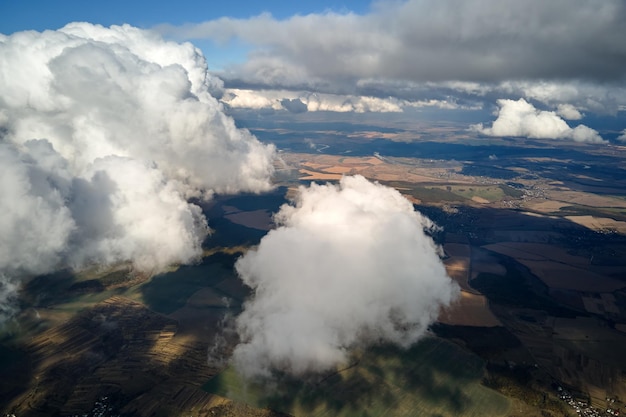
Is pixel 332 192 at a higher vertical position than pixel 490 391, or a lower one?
higher

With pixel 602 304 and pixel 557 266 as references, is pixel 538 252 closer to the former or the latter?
pixel 557 266

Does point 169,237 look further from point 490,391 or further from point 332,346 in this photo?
point 490,391

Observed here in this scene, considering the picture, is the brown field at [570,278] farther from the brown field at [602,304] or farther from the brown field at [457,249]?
the brown field at [457,249]

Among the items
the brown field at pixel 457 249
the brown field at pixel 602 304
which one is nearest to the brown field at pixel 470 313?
the brown field at pixel 602 304

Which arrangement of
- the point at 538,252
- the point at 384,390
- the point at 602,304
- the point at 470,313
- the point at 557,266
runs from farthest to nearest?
1. the point at 538,252
2. the point at 557,266
3. the point at 602,304
4. the point at 470,313
5. the point at 384,390

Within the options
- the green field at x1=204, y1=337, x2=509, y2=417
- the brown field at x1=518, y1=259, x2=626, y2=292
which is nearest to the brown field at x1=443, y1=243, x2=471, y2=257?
the brown field at x1=518, y1=259, x2=626, y2=292

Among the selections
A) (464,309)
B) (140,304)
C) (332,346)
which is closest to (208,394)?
(332,346)

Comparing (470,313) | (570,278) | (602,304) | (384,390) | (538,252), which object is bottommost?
(384,390)

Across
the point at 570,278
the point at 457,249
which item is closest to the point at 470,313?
the point at 570,278
